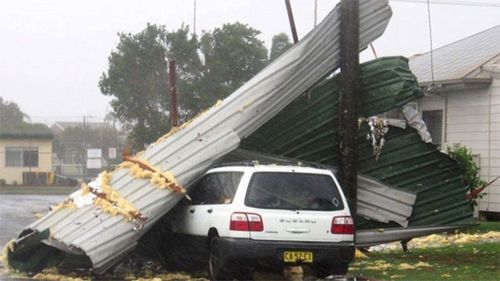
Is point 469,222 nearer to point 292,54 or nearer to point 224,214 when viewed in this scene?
point 292,54

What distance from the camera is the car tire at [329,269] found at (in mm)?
9927

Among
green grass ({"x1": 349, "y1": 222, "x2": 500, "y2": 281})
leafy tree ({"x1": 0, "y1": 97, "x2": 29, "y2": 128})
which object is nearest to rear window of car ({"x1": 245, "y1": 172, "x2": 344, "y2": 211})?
green grass ({"x1": 349, "y1": 222, "x2": 500, "y2": 281})

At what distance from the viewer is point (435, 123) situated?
20266 mm

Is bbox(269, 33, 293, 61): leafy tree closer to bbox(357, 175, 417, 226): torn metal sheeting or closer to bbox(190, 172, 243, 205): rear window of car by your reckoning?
bbox(357, 175, 417, 226): torn metal sheeting

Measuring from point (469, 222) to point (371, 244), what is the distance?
6.19ft

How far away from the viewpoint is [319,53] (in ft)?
41.0

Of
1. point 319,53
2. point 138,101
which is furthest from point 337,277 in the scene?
point 138,101

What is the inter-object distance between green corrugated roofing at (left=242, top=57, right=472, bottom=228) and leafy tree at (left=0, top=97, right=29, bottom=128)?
62297 millimetres

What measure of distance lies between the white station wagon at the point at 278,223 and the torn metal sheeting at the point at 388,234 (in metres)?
2.51

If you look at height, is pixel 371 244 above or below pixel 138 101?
below

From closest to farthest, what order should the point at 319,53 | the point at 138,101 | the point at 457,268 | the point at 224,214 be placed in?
the point at 224,214 → the point at 457,268 → the point at 319,53 → the point at 138,101

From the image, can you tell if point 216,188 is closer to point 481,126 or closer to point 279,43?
point 481,126

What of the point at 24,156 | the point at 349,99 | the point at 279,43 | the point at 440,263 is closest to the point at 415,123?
the point at 349,99

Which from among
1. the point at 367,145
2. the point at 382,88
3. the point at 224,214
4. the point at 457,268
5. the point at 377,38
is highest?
the point at 377,38
